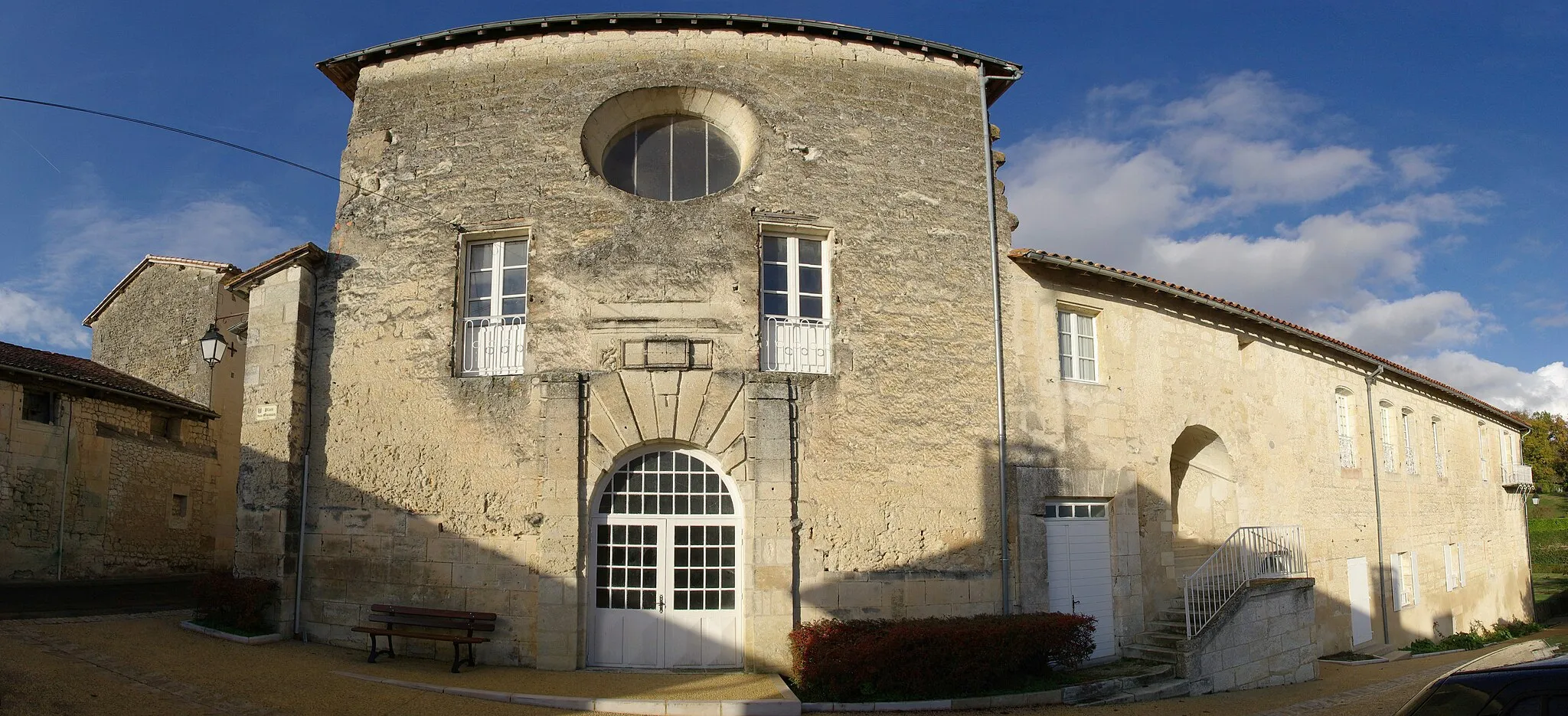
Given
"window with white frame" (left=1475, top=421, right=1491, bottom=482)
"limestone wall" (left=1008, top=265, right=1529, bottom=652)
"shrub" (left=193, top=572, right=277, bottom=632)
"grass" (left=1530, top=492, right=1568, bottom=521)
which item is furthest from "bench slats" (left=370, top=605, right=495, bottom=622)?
"grass" (left=1530, top=492, right=1568, bottom=521)

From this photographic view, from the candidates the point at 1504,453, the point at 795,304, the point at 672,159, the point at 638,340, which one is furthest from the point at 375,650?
the point at 1504,453

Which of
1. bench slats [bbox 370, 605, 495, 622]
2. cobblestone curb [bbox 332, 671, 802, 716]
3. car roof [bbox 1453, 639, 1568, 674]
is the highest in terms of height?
car roof [bbox 1453, 639, 1568, 674]

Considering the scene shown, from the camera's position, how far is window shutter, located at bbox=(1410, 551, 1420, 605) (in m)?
16.9

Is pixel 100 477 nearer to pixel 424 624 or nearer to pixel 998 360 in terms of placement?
pixel 424 624

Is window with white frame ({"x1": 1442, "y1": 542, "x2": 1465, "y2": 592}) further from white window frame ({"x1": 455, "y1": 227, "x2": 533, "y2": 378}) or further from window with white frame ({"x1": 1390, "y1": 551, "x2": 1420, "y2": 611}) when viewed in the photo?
white window frame ({"x1": 455, "y1": 227, "x2": 533, "y2": 378})

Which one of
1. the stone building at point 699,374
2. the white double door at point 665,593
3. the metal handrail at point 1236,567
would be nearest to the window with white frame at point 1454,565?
the metal handrail at point 1236,567

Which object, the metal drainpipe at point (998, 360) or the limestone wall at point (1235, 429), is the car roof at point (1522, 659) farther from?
the limestone wall at point (1235, 429)

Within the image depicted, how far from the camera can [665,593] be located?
378 inches

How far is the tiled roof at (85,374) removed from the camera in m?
14.0

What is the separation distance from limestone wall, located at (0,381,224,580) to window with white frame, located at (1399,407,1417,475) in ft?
76.4

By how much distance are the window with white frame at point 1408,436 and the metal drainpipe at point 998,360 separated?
Result: 38.2ft

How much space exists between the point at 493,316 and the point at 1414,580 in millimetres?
17246

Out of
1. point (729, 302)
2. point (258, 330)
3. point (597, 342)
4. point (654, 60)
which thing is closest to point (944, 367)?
point (729, 302)

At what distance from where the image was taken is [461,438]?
1001 cm
